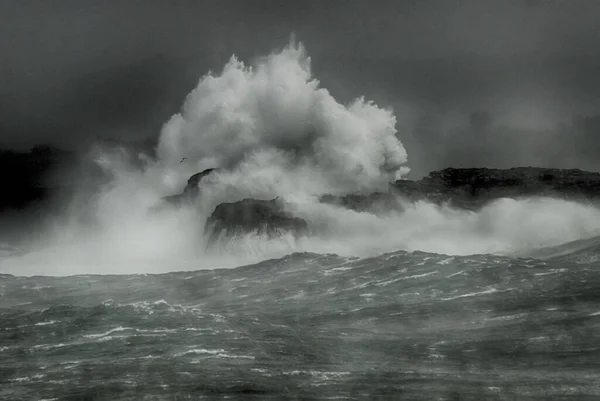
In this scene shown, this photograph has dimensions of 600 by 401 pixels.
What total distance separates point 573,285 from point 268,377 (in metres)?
49.8

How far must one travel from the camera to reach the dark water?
42.2m

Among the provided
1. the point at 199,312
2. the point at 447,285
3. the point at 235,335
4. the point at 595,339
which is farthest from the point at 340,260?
the point at 595,339

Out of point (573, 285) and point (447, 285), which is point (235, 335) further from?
point (573, 285)

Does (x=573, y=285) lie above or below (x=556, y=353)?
above

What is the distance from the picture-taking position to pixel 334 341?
191 ft

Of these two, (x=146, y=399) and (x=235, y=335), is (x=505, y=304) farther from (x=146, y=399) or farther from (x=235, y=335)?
(x=146, y=399)

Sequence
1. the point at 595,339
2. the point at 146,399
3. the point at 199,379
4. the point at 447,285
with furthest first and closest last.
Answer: the point at 447,285 < the point at 595,339 < the point at 199,379 < the point at 146,399

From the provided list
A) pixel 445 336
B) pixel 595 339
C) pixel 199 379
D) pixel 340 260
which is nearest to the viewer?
pixel 199 379

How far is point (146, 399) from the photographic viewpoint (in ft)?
130

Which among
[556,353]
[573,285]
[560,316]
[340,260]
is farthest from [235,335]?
[340,260]

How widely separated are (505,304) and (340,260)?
232ft

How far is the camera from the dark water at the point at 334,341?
42.2 metres

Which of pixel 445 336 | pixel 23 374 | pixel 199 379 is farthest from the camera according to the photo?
pixel 445 336

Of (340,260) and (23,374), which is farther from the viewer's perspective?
(340,260)
